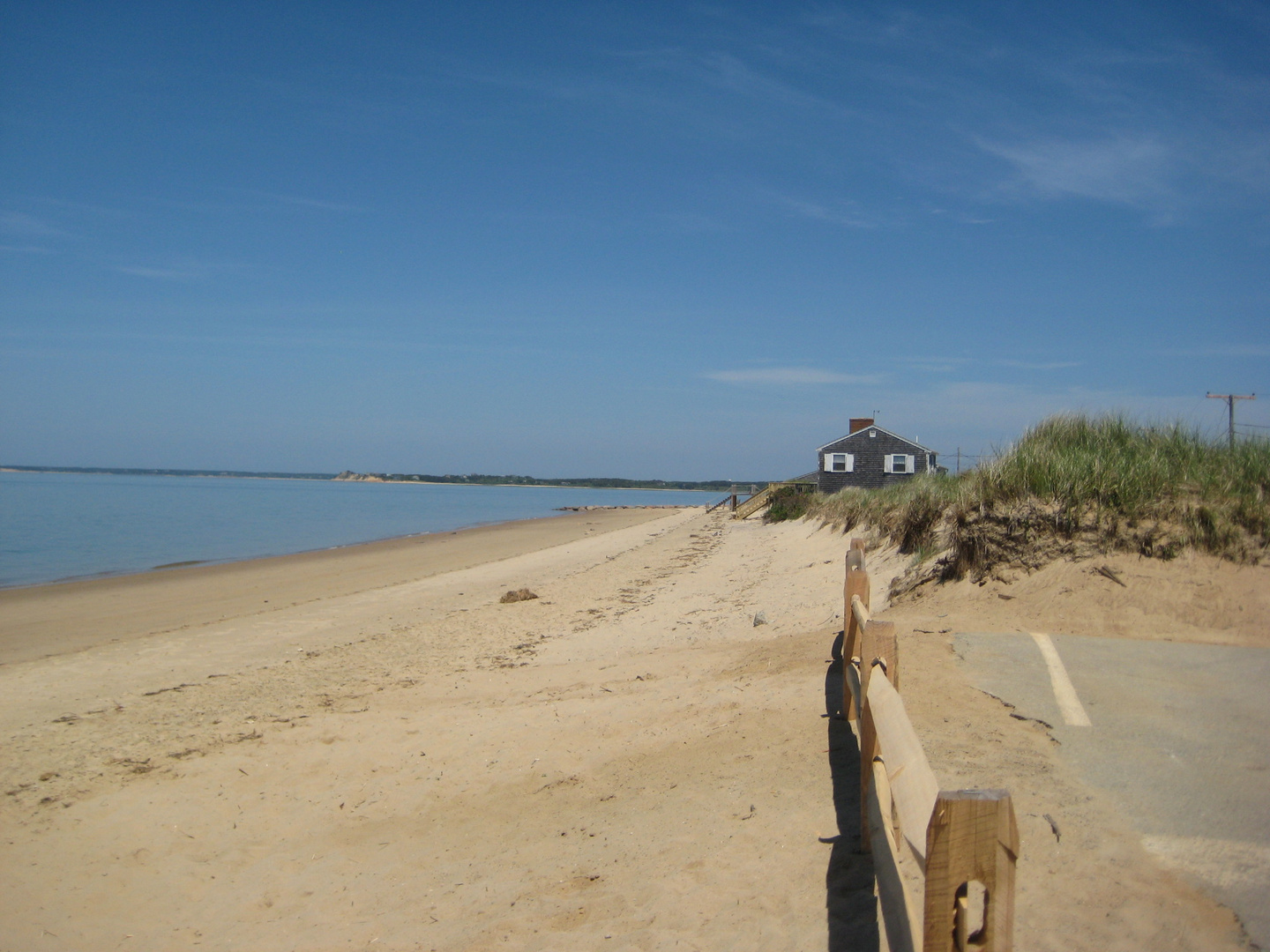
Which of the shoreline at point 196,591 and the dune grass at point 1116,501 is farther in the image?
the shoreline at point 196,591

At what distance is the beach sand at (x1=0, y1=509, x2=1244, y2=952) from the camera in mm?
3891

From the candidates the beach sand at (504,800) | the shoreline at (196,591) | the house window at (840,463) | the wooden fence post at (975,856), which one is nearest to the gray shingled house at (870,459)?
the house window at (840,463)

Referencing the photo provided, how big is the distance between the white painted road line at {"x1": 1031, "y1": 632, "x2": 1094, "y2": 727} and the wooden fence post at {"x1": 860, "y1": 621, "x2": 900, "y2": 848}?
1.96m

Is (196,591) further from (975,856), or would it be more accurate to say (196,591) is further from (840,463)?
(840,463)

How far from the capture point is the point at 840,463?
43594 mm

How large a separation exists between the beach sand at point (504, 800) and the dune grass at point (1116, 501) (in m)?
1.16

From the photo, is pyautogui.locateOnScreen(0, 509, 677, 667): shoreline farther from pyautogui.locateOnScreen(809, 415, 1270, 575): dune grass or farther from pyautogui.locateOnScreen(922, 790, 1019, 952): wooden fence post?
pyautogui.locateOnScreen(922, 790, 1019, 952): wooden fence post

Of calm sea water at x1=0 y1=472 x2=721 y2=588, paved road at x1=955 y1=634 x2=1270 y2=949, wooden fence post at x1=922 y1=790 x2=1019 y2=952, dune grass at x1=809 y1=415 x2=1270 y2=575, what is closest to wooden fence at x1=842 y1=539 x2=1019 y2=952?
wooden fence post at x1=922 y1=790 x2=1019 y2=952

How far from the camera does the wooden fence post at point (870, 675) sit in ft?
13.2

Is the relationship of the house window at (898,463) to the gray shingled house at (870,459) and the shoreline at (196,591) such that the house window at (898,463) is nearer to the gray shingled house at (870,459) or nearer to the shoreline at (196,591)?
the gray shingled house at (870,459)

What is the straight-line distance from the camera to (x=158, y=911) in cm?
506

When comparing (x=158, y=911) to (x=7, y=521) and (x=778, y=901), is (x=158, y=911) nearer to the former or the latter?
(x=778, y=901)

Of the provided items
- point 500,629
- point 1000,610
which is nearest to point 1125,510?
point 1000,610

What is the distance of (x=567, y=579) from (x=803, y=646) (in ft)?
38.5
